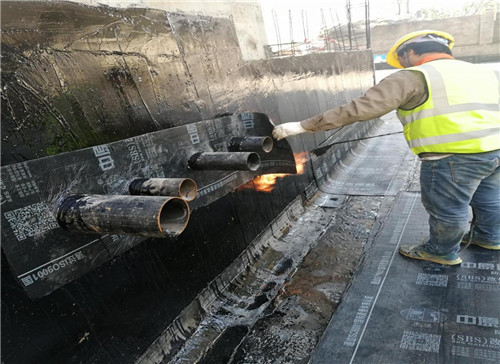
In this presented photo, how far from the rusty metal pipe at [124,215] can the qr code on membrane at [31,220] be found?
45 mm

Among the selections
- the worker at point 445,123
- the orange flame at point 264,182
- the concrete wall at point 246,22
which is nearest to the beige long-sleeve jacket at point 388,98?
the worker at point 445,123

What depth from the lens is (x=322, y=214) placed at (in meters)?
4.25

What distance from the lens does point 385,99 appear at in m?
2.28

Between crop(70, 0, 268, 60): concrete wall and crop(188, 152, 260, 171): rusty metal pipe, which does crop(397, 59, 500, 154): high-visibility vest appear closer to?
crop(188, 152, 260, 171): rusty metal pipe

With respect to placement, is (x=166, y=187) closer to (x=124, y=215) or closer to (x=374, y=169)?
(x=124, y=215)

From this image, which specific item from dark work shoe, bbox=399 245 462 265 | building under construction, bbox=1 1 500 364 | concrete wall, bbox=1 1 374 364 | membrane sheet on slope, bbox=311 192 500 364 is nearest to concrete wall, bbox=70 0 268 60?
building under construction, bbox=1 1 500 364

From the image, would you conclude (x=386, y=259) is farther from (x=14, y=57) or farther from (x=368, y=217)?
(x=14, y=57)

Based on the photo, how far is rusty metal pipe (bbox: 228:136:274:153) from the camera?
2.59 m

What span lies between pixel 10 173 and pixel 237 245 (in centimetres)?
209

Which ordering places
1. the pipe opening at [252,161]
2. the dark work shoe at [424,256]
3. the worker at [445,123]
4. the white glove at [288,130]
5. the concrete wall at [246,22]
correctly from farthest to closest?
the concrete wall at [246,22] < the white glove at [288,130] < the dark work shoe at [424,256] < the worker at [445,123] < the pipe opening at [252,161]

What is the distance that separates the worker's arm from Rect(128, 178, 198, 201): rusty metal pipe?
1369 millimetres

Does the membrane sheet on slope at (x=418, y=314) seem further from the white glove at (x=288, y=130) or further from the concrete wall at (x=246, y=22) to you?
the concrete wall at (x=246, y=22)

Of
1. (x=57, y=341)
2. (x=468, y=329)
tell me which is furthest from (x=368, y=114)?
(x=57, y=341)

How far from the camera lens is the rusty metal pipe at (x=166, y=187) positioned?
159cm
